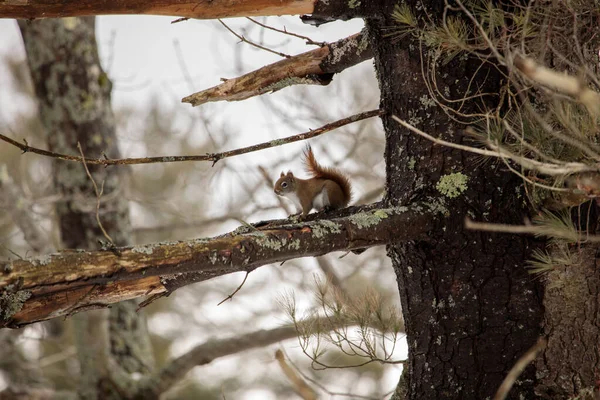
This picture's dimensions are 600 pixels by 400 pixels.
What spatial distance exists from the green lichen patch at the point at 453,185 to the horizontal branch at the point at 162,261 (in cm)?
9

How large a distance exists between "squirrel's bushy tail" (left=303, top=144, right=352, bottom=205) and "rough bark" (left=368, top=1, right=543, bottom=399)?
98 cm

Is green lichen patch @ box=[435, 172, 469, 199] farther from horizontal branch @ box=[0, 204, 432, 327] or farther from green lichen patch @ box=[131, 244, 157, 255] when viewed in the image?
green lichen patch @ box=[131, 244, 157, 255]

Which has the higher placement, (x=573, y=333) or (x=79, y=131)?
(x=79, y=131)

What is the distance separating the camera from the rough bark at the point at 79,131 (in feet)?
14.8

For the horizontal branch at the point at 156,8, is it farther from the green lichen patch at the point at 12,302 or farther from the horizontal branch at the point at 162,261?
the green lichen patch at the point at 12,302

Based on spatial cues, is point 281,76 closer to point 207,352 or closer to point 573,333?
point 573,333

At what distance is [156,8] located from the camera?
1.98 meters

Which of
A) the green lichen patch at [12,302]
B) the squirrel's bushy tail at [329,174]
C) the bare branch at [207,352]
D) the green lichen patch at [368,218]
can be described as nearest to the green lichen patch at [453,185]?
the green lichen patch at [368,218]

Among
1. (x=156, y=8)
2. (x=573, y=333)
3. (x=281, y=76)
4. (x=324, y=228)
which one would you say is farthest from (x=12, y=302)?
(x=573, y=333)

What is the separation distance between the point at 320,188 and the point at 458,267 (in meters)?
1.19

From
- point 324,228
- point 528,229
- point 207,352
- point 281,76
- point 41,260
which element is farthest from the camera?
point 207,352

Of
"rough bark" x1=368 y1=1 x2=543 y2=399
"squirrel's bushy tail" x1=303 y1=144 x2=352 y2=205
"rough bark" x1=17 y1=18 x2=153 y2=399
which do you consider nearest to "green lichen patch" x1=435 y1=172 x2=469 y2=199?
"rough bark" x1=368 y1=1 x2=543 y2=399

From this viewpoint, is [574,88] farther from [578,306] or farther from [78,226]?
[78,226]

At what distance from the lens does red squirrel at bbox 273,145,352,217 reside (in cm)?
311
